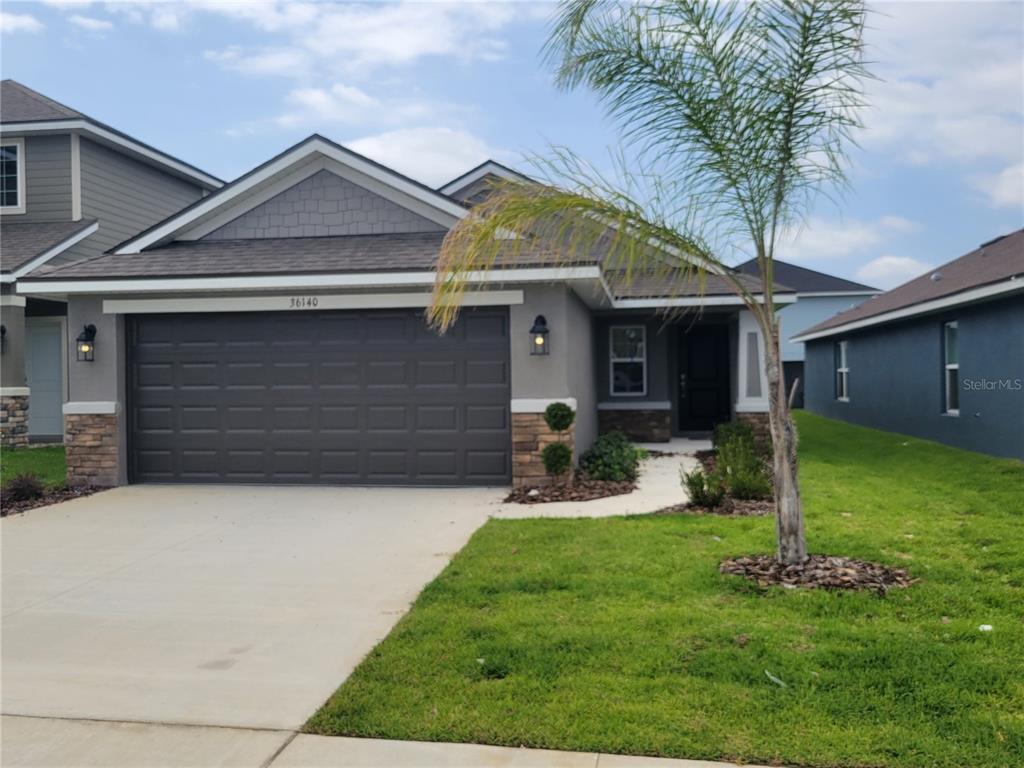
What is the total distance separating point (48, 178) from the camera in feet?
54.4

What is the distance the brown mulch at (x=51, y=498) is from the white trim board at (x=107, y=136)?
28.7ft

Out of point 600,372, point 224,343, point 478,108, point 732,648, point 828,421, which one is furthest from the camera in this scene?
point 828,421

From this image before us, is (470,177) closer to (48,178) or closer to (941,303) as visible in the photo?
(48,178)

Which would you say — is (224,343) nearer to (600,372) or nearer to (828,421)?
(600,372)

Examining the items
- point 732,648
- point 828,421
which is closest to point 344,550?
point 732,648

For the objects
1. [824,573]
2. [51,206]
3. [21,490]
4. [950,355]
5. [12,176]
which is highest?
[12,176]

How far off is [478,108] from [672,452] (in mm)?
7150

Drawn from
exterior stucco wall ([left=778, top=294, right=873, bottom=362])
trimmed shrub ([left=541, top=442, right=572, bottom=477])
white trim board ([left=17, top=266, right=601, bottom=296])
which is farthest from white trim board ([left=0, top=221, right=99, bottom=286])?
exterior stucco wall ([left=778, top=294, right=873, bottom=362])

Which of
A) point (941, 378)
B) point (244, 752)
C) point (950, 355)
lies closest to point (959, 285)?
point (950, 355)

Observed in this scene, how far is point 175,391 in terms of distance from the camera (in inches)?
439

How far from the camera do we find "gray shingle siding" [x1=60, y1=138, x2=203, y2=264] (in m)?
16.8

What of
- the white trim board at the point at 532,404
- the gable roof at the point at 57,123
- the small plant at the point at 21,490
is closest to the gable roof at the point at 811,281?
the gable roof at the point at 57,123

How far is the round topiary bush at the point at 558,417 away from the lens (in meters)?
10.0

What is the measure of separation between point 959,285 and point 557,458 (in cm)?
830
